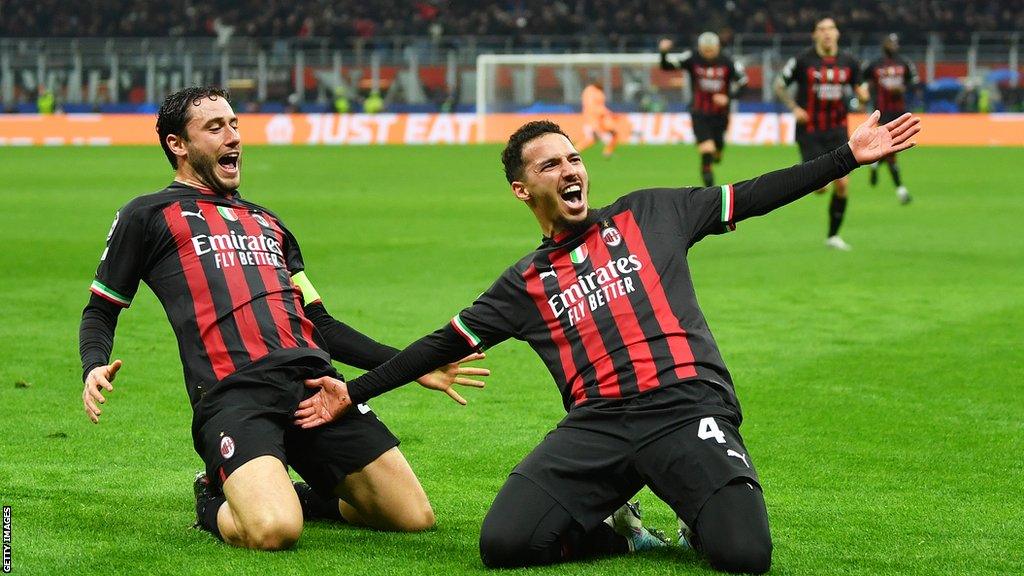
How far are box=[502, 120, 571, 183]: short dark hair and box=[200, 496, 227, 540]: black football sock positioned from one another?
5.14 feet

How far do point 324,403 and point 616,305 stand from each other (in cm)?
112

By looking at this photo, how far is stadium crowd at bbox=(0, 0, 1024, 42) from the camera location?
4309cm

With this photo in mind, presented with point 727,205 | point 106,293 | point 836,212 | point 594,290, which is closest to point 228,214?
point 106,293

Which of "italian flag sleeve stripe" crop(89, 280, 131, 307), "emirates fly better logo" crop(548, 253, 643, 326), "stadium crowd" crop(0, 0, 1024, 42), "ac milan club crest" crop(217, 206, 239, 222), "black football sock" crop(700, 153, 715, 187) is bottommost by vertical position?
"black football sock" crop(700, 153, 715, 187)

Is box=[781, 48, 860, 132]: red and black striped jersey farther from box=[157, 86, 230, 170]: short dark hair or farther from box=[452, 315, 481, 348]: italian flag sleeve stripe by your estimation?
box=[452, 315, 481, 348]: italian flag sleeve stripe

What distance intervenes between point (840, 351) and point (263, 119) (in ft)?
108

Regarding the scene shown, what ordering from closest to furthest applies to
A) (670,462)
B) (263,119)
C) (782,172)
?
(670,462) → (782,172) → (263,119)

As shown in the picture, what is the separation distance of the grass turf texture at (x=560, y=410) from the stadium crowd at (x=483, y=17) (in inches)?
1031

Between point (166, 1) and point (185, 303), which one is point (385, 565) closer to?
point (185, 303)

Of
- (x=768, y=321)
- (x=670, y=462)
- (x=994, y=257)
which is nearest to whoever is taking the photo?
(x=670, y=462)

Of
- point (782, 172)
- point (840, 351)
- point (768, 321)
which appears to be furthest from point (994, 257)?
point (782, 172)

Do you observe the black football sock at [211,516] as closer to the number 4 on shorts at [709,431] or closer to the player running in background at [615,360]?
the player running in background at [615,360]

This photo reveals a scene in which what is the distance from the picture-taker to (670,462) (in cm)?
465

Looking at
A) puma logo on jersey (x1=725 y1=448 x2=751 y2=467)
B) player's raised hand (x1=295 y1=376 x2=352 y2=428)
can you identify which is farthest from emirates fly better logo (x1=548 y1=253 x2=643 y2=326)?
player's raised hand (x1=295 y1=376 x2=352 y2=428)
